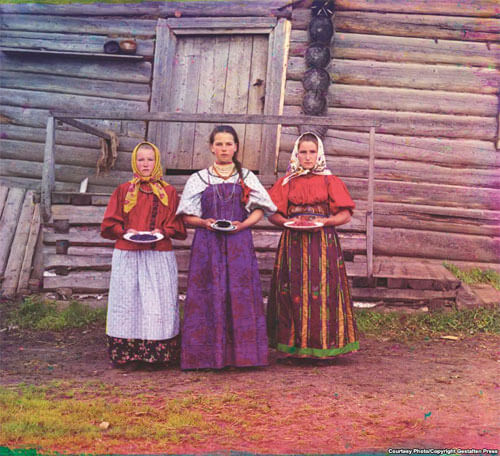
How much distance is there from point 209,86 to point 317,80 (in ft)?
4.70

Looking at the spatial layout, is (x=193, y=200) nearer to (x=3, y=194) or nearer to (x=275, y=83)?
(x=275, y=83)

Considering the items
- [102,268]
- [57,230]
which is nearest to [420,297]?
[102,268]

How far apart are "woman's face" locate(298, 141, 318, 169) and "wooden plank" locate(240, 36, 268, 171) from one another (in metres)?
2.90

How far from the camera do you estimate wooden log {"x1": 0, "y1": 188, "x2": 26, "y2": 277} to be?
7020mm

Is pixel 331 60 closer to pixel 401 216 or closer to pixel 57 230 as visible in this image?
pixel 401 216

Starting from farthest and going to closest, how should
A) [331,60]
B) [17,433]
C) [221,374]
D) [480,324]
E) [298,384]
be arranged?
[331,60]
[480,324]
[221,374]
[298,384]
[17,433]

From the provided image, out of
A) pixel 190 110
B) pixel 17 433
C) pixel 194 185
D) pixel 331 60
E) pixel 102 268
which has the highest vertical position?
pixel 331 60

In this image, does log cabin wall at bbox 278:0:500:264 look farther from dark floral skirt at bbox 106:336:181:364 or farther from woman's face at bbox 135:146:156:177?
dark floral skirt at bbox 106:336:181:364

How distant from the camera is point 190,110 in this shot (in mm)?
7414

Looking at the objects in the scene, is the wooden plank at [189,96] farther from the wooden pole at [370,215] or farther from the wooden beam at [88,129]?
the wooden pole at [370,215]

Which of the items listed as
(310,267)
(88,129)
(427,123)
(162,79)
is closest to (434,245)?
(427,123)

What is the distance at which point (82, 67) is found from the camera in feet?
24.9

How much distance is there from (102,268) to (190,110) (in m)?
2.56

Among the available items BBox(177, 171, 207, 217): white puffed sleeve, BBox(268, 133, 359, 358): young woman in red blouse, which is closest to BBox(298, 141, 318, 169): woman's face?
BBox(268, 133, 359, 358): young woman in red blouse
